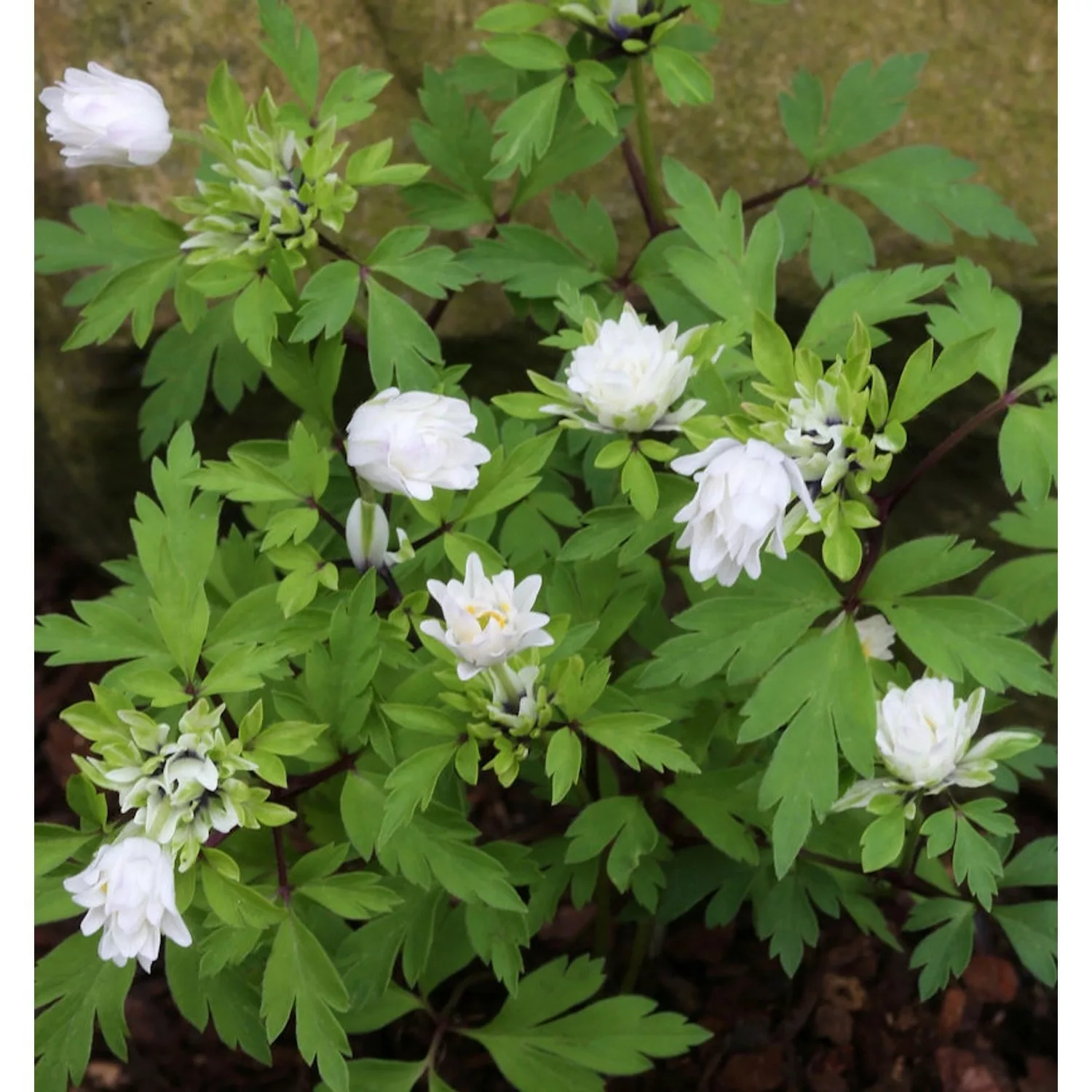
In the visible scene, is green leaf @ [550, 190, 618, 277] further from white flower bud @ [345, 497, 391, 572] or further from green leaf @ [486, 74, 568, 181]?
white flower bud @ [345, 497, 391, 572]

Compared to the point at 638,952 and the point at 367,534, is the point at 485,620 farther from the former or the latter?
the point at 638,952

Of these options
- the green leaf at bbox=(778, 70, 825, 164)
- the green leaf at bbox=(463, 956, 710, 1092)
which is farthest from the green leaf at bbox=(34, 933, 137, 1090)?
the green leaf at bbox=(778, 70, 825, 164)

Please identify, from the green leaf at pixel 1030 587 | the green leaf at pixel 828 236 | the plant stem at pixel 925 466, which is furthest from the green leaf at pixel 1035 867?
the green leaf at pixel 828 236

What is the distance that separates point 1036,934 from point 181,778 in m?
1.25

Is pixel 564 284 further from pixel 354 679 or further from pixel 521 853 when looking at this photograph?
pixel 521 853

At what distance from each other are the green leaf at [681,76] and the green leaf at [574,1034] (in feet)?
4.09

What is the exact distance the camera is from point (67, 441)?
2.27 metres

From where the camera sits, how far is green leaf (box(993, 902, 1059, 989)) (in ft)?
5.22

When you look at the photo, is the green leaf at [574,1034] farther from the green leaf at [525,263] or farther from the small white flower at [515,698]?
the green leaf at [525,263]

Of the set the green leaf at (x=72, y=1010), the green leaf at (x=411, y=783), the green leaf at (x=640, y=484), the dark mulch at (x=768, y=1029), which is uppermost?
the green leaf at (x=640, y=484)

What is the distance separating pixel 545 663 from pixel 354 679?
0.75ft

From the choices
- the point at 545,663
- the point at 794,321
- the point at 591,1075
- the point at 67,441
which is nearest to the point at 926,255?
the point at 794,321

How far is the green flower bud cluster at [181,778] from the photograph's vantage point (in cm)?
114

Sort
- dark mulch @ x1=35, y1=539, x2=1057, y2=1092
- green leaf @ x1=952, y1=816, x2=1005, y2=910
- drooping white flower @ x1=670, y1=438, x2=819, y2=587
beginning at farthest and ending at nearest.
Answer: dark mulch @ x1=35, y1=539, x2=1057, y2=1092 → green leaf @ x1=952, y1=816, x2=1005, y2=910 → drooping white flower @ x1=670, y1=438, x2=819, y2=587
